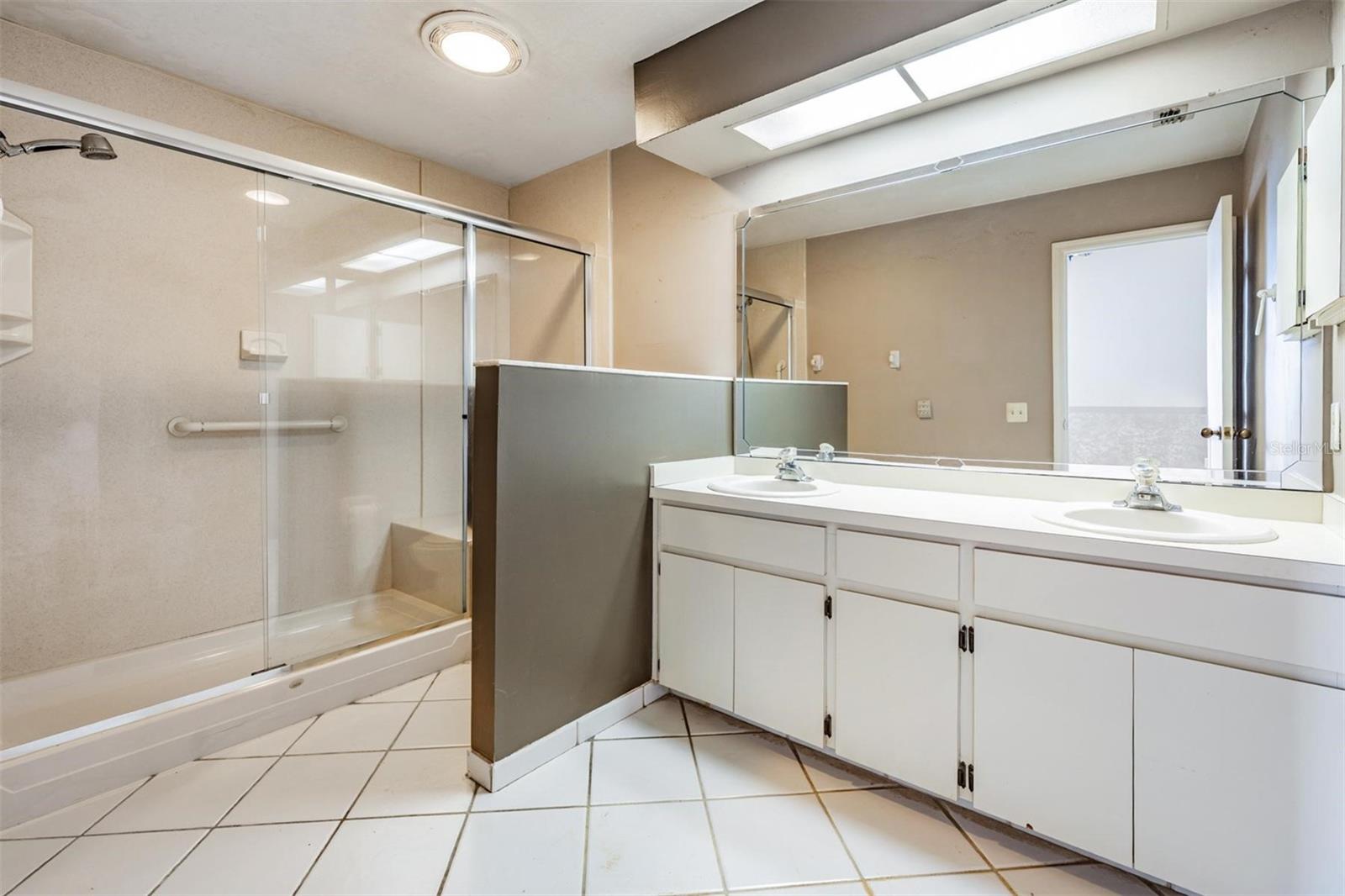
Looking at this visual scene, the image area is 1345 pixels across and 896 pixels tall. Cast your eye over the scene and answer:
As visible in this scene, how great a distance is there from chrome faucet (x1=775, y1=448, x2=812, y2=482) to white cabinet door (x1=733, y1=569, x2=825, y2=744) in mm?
433

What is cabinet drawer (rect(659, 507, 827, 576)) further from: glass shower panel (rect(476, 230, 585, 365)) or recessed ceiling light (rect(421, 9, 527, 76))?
recessed ceiling light (rect(421, 9, 527, 76))

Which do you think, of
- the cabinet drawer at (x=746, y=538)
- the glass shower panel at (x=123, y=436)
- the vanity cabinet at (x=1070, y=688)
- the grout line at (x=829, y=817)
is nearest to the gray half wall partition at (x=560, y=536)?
the cabinet drawer at (x=746, y=538)

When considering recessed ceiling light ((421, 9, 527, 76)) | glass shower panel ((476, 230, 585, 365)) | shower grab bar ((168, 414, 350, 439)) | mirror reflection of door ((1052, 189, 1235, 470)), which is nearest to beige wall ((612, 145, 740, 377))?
glass shower panel ((476, 230, 585, 365))

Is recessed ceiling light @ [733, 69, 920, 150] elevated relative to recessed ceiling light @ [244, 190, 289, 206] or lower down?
elevated

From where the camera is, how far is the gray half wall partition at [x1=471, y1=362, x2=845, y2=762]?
1635 millimetres

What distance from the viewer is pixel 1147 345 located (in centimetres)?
157

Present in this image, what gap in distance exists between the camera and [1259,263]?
140 cm

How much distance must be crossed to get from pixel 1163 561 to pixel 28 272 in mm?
3240

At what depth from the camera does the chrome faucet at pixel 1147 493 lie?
1411 millimetres

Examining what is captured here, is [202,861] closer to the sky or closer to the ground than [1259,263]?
closer to the ground

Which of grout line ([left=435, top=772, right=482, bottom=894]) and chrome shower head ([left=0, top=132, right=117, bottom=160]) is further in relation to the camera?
chrome shower head ([left=0, top=132, right=117, bottom=160])

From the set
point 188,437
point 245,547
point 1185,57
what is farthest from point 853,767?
point 188,437

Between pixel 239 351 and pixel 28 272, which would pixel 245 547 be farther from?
pixel 28 272

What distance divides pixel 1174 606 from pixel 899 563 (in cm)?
54
